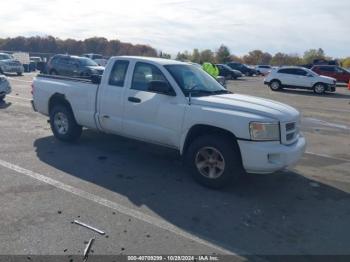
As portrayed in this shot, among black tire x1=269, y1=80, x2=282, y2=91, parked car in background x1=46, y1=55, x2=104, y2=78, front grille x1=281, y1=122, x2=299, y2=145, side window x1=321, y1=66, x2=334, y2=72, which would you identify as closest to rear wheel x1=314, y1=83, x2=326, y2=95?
black tire x1=269, y1=80, x2=282, y2=91

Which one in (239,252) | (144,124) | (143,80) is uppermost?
(143,80)

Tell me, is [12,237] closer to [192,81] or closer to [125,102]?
[125,102]

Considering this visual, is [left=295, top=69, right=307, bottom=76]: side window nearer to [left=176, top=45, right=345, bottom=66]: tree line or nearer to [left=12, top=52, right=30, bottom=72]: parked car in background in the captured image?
[left=12, top=52, right=30, bottom=72]: parked car in background

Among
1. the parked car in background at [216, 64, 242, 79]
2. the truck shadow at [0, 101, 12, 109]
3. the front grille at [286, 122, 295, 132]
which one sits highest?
the parked car in background at [216, 64, 242, 79]

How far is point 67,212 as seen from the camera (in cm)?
496

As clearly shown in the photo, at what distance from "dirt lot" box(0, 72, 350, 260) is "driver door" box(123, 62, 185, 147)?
0.60 metres

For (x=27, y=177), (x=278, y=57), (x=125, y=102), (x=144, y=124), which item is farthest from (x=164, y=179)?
(x=278, y=57)

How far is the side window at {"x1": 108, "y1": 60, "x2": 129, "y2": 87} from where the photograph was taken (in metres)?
7.32

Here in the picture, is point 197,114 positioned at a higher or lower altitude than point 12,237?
higher

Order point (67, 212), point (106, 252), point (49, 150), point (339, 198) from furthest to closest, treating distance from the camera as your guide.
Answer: point (49, 150) → point (339, 198) → point (67, 212) → point (106, 252)

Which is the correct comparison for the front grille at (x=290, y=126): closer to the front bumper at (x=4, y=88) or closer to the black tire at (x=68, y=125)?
the black tire at (x=68, y=125)

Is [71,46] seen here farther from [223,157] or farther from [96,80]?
[223,157]

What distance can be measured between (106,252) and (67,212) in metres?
1.12

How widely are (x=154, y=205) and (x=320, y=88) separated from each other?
23.8 m
